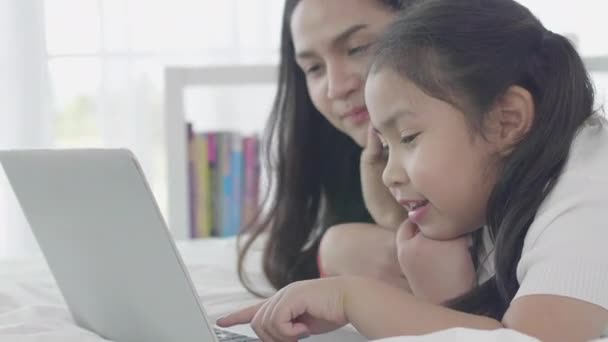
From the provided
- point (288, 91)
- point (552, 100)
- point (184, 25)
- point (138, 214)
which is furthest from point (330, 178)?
point (184, 25)

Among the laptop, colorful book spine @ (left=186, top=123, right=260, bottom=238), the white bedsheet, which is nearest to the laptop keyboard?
the laptop

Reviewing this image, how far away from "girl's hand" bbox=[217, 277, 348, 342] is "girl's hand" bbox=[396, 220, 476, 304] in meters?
0.22

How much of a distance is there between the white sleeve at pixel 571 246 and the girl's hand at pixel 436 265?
0.65ft

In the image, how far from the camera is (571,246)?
81 cm

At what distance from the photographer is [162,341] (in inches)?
34.0

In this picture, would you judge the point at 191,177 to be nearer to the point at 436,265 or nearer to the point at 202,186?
the point at 202,186

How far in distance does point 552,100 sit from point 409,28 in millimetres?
165

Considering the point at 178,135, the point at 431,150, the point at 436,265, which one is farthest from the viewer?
the point at 178,135

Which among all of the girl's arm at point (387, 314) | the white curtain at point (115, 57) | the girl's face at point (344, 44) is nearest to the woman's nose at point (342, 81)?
the girl's face at point (344, 44)

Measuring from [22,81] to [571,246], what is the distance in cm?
195

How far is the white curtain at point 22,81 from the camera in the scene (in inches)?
97.3

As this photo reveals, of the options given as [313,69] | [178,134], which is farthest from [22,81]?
[313,69]

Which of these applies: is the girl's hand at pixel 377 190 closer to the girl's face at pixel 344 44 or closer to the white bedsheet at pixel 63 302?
the girl's face at pixel 344 44

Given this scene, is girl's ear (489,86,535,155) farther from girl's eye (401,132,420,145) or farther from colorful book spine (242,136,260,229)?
colorful book spine (242,136,260,229)
